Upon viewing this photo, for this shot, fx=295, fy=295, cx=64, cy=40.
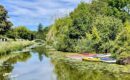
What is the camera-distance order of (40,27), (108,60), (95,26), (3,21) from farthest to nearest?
→ (40,27)
(3,21)
(95,26)
(108,60)

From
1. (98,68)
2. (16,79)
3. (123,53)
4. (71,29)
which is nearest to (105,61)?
(123,53)

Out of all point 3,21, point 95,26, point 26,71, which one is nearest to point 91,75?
point 26,71

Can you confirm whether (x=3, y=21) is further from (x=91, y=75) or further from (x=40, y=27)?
(x=40, y=27)

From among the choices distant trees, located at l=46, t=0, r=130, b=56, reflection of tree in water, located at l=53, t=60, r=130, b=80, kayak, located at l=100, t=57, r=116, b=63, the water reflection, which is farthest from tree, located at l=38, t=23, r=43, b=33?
reflection of tree in water, located at l=53, t=60, r=130, b=80

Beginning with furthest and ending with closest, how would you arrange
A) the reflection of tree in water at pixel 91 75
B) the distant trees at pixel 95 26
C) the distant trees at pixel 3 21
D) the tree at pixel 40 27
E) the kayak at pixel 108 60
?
the tree at pixel 40 27
the distant trees at pixel 3 21
the distant trees at pixel 95 26
the kayak at pixel 108 60
the reflection of tree in water at pixel 91 75

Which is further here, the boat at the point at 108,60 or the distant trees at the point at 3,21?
the distant trees at the point at 3,21

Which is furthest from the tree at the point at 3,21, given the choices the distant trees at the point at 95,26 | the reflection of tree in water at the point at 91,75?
the reflection of tree in water at the point at 91,75

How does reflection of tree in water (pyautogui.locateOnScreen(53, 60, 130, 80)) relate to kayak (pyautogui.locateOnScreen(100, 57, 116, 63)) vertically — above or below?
below

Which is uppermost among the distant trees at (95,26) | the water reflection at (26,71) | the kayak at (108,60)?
the distant trees at (95,26)

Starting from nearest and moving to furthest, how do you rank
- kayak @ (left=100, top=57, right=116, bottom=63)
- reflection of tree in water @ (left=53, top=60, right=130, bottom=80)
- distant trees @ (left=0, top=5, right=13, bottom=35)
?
reflection of tree in water @ (left=53, top=60, right=130, bottom=80) → kayak @ (left=100, top=57, right=116, bottom=63) → distant trees @ (left=0, top=5, right=13, bottom=35)

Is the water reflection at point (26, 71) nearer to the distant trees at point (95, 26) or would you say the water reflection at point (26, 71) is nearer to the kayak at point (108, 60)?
the kayak at point (108, 60)

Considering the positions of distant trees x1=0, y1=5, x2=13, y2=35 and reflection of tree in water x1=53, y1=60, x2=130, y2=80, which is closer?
reflection of tree in water x1=53, y1=60, x2=130, y2=80

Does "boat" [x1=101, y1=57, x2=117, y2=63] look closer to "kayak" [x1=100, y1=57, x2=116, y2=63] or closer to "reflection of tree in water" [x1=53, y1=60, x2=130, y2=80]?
"kayak" [x1=100, y1=57, x2=116, y2=63]

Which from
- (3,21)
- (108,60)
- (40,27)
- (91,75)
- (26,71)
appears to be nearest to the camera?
(91,75)
